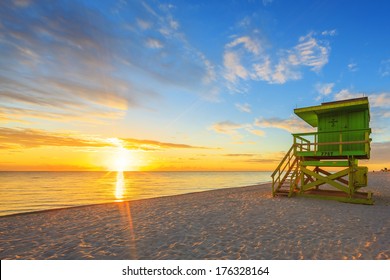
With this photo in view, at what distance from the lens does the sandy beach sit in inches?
221

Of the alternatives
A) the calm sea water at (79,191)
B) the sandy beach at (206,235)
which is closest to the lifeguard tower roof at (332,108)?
the sandy beach at (206,235)

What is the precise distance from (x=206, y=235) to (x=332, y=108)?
11.5 metres

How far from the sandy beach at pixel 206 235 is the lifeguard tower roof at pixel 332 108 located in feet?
19.1

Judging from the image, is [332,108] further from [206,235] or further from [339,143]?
[206,235]

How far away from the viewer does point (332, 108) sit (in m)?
13.7

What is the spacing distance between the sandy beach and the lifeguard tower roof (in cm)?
581

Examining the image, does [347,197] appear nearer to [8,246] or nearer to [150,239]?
[150,239]

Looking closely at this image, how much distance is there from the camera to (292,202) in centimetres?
1280

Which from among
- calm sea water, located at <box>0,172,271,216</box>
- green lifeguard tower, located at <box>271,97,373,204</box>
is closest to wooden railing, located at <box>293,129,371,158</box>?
green lifeguard tower, located at <box>271,97,373,204</box>

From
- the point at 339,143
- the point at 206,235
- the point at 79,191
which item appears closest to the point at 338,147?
the point at 339,143

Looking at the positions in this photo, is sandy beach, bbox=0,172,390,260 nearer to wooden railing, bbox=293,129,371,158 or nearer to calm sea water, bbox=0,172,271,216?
wooden railing, bbox=293,129,371,158

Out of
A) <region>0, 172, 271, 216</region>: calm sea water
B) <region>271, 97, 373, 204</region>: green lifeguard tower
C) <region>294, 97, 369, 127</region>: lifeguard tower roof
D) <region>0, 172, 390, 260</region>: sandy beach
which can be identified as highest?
<region>294, 97, 369, 127</region>: lifeguard tower roof
